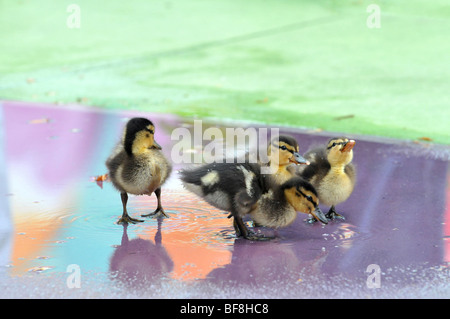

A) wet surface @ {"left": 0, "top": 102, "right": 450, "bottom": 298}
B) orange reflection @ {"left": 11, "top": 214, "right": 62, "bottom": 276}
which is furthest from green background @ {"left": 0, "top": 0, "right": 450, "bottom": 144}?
orange reflection @ {"left": 11, "top": 214, "right": 62, "bottom": 276}

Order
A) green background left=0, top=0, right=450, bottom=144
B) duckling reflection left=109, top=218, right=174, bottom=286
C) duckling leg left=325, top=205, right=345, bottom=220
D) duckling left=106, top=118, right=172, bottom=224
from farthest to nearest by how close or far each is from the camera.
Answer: green background left=0, top=0, right=450, bottom=144 → duckling leg left=325, top=205, right=345, bottom=220 → duckling left=106, top=118, right=172, bottom=224 → duckling reflection left=109, top=218, right=174, bottom=286

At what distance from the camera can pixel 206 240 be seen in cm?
446

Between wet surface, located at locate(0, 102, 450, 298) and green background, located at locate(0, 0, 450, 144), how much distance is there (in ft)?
4.68

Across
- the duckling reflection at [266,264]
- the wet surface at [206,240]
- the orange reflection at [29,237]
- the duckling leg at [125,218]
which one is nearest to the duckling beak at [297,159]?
the wet surface at [206,240]

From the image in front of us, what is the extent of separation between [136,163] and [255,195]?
0.88 m

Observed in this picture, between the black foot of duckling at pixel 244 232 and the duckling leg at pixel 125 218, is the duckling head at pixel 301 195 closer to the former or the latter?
the black foot of duckling at pixel 244 232

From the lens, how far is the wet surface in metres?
3.81

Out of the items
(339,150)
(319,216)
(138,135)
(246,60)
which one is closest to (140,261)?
(138,135)

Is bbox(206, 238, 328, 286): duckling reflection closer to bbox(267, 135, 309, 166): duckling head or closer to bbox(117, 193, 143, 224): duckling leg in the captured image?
bbox(267, 135, 309, 166): duckling head

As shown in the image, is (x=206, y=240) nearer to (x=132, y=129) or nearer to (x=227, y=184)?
(x=227, y=184)

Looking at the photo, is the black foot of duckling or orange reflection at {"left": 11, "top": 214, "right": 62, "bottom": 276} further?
the black foot of duckling
